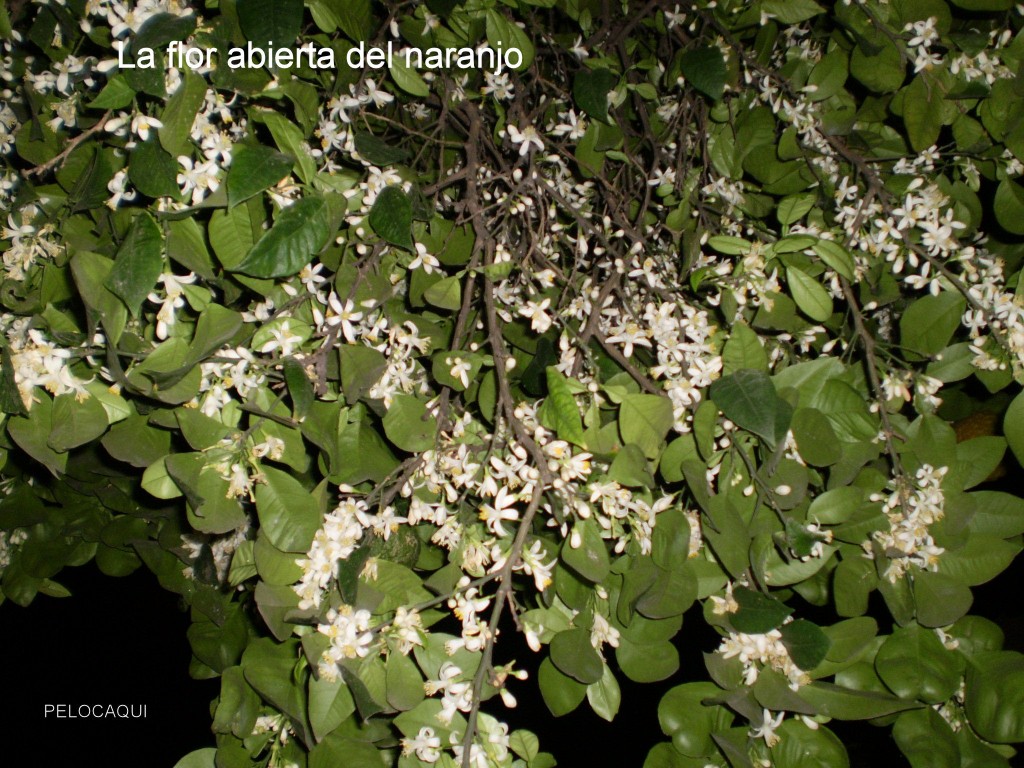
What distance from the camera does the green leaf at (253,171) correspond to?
0.43 meters

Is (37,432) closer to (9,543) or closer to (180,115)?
(180,115)

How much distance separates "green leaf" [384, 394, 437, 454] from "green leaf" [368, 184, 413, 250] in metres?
0.12

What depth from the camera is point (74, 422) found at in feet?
1.52

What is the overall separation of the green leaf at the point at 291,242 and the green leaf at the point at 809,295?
388 mm

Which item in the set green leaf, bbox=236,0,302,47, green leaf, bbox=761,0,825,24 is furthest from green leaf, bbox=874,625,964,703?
green leaf, bbox=236,0,302,47

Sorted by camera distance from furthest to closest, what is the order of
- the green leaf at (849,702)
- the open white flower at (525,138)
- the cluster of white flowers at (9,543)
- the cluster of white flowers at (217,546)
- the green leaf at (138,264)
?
1. the cluster of white flowers at (9,543)
2. the cluster of white flowers at (217,546)
3. the open white flower at (525,138)
4. the green leaf at (849,702)
5. the green leaf at (138,264)

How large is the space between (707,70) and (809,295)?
0.23m

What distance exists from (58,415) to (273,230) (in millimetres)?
212

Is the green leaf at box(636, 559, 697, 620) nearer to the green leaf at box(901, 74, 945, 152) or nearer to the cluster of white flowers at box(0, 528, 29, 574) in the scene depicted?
the green leaf at box(901, 74, 945, 152)

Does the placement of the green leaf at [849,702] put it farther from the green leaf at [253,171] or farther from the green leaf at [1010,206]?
the green leaf at [253,171]

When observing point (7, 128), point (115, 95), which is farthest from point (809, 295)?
point (7, 128)

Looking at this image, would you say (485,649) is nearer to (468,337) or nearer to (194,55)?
(468,337)

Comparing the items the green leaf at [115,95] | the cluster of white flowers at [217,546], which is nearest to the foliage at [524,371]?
the green leaf at [115,95]

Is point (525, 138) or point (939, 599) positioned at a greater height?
point (525, 138)
